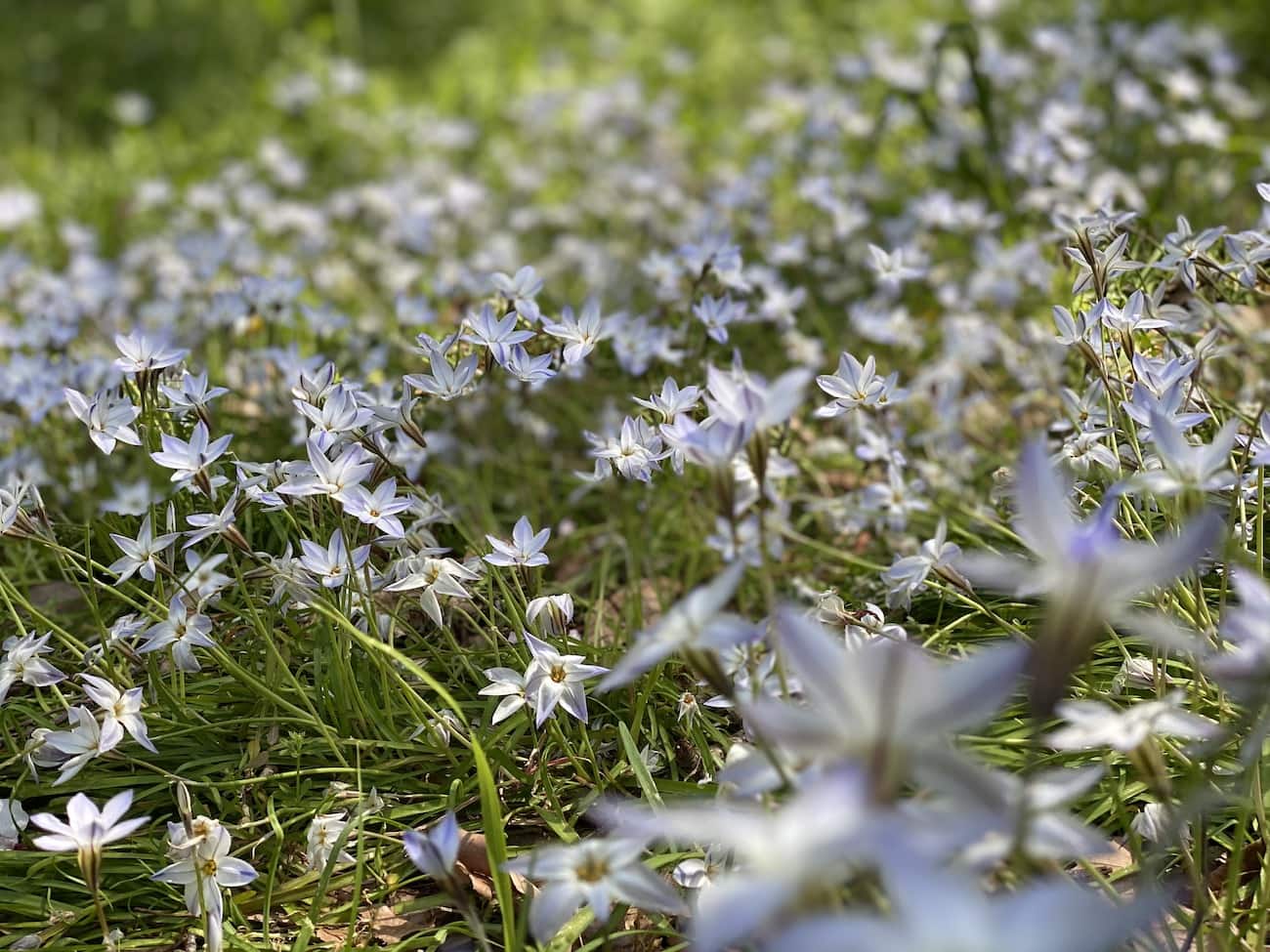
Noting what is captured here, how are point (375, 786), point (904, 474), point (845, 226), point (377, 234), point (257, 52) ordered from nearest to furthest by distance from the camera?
point (375, 786) < point (904, 474) < point (845, 226) < point (377, 234) < point (257, 52)

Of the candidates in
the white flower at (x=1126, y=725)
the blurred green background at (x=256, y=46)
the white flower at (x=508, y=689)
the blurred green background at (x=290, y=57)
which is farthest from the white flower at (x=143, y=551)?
the blurred green background at (x=256, y=46)

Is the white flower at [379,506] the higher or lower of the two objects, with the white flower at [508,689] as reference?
higher

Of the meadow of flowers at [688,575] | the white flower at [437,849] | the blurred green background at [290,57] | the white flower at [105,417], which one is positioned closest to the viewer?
the meadow of flowers at [688,575]

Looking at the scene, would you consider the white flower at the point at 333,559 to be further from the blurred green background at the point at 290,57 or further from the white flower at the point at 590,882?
the blurred green background at the point at 290,57

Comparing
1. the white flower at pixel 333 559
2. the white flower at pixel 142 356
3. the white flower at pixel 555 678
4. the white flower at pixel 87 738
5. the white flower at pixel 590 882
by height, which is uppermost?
the white flower at pixel 142 356

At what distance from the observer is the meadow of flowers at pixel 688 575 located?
0.88m

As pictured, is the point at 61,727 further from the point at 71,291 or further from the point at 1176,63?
the point at 1176,63

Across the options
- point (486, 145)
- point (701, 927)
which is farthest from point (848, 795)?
point (486, 145)

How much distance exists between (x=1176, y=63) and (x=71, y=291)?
368 centimetres

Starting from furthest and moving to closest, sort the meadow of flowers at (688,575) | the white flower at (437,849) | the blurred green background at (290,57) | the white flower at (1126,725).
→ 1. the blurred green background at (290,57)
2. the white flower at (437,849)
3. the white flower at (1126,725)
4. the meadow of flowers at (688,575)

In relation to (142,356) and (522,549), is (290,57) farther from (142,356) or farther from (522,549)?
(522,549)

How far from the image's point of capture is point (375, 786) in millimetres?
1635

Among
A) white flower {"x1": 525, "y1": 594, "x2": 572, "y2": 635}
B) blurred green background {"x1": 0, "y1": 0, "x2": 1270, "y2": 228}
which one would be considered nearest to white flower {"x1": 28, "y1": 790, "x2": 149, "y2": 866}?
white flower {"x1": 525, "y1": 594, "x2": 572, "y2": 635}

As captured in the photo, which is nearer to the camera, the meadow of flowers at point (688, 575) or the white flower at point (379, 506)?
the meadow of flowers at point (688, 575)
